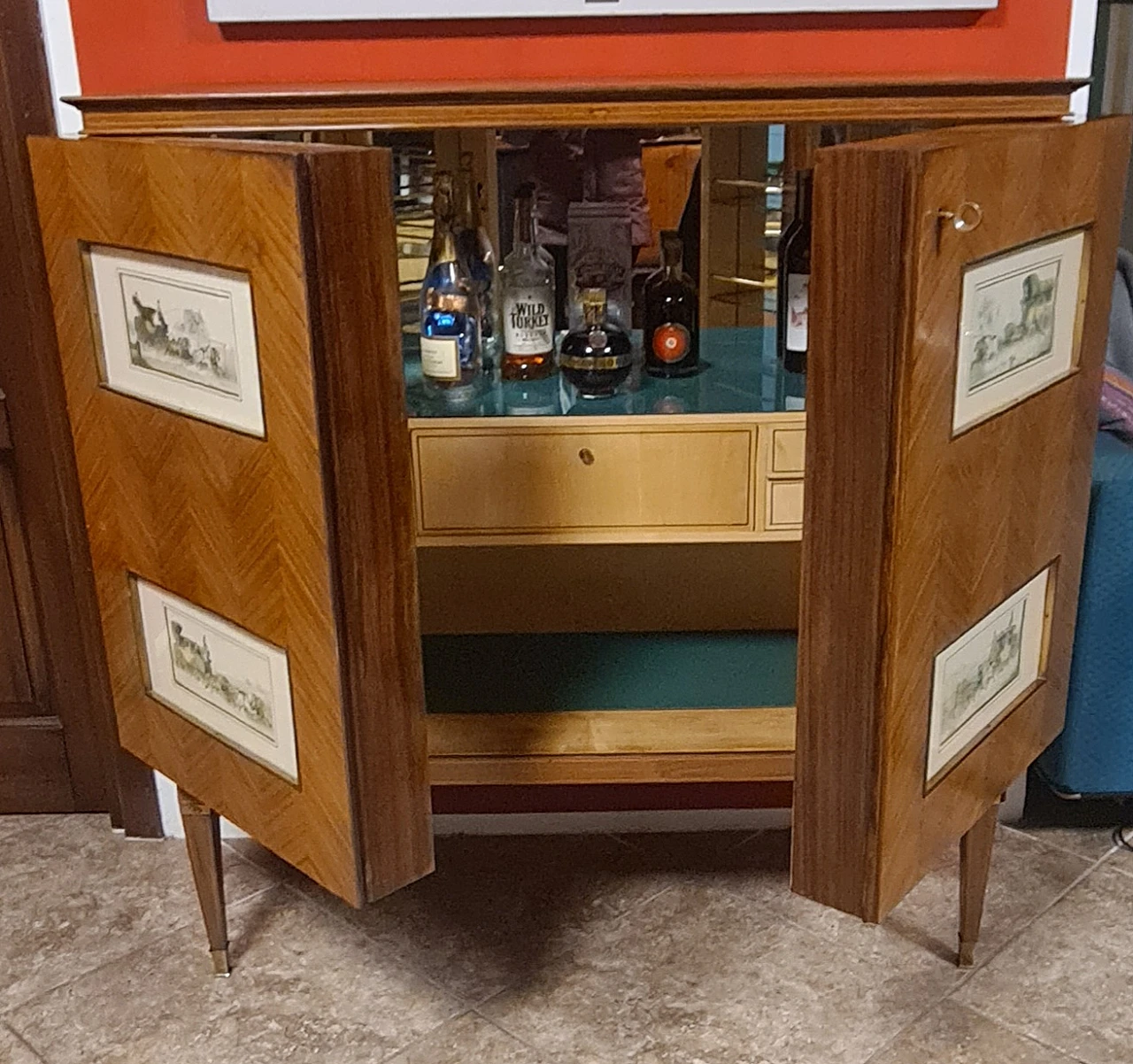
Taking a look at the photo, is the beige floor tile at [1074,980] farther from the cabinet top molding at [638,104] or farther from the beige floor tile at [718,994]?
the cabinet top molding at [638,104]

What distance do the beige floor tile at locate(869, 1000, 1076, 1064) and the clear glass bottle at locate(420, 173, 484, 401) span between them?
0.97 metres

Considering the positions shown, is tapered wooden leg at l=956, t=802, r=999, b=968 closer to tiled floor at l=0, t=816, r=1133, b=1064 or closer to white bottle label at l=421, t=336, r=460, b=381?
tiled floor at l=0, t=816, r=1133, b=1064

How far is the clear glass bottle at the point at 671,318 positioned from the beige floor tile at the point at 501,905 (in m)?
0.77

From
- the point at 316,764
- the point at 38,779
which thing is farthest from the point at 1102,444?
the point at 38,779

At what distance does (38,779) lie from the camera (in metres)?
2.11

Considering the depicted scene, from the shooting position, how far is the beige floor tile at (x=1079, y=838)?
6.36ft

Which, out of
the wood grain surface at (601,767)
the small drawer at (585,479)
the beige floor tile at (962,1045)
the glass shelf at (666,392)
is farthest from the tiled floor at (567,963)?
the glass shelf at (666,392)

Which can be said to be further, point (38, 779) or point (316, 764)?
point (38, 779)

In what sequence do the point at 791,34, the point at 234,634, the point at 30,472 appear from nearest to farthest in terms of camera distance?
the point at 234,634
the point at 791,34
the point at 30,472

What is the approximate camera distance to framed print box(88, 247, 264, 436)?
1107 mm

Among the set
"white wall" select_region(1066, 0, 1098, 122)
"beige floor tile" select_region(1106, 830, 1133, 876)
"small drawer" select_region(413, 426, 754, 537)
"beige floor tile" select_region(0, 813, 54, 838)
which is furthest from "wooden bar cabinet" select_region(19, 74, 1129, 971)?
"beige floor tile" select_region(0, 813, 54, 838)

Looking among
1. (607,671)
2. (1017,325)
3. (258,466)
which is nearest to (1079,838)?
(607,671)

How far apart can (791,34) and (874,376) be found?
0.75m

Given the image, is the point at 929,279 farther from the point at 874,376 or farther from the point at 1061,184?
the point at 1061,184
